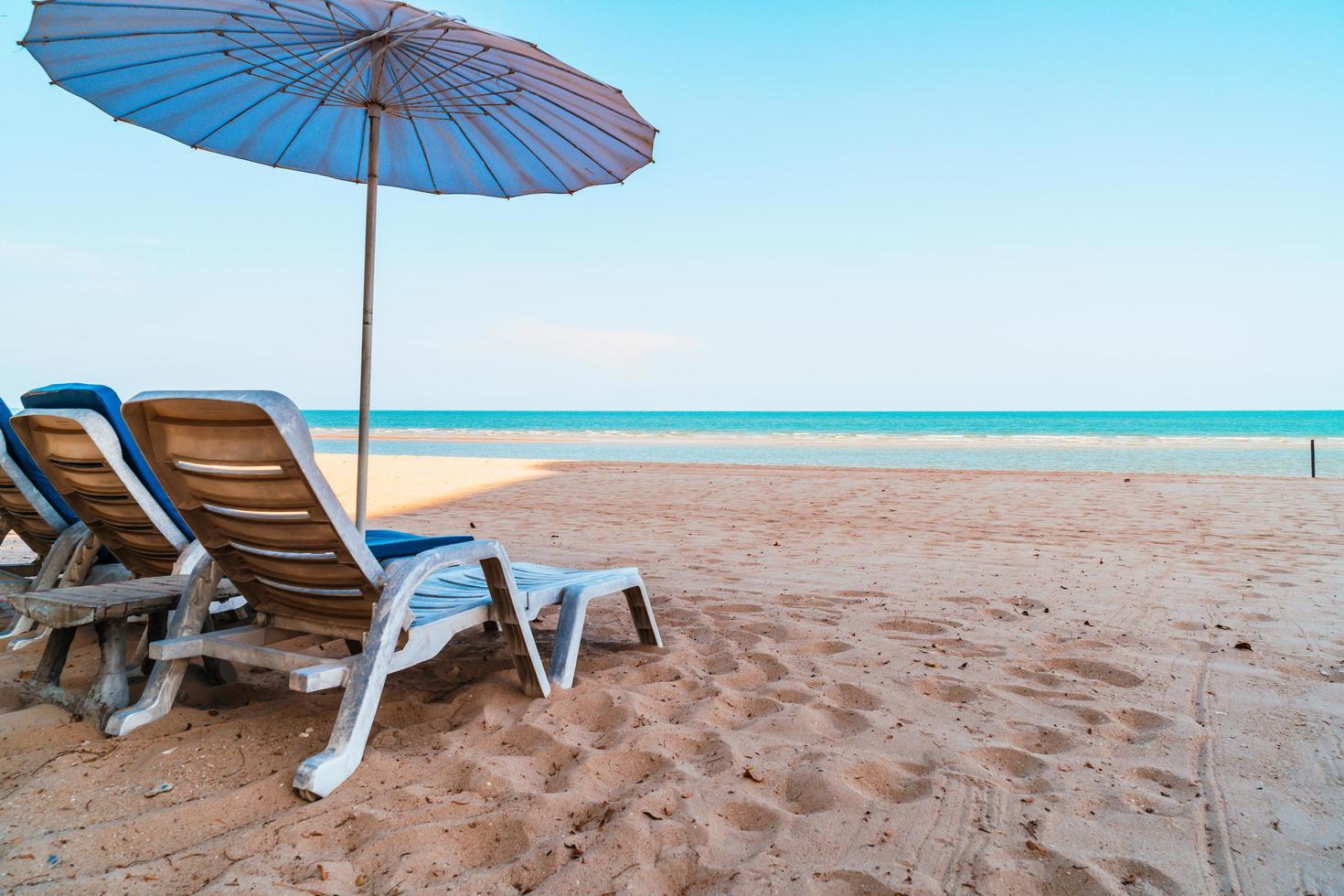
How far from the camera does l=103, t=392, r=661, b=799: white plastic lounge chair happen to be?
1848mm

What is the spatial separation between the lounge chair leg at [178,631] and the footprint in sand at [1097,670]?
3.23m

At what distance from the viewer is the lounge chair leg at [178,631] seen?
7.62ft

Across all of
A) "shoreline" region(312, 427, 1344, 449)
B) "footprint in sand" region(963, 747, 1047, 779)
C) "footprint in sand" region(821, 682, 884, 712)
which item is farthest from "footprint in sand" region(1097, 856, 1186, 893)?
"shoreline" region(312, 427, 1344, 449)

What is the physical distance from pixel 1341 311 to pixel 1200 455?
31.5 metres

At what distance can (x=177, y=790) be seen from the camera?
193 cm

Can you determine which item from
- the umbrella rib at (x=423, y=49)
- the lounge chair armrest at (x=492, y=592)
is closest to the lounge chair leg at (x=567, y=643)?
the lounge chair armrest at (x=492, y=592)

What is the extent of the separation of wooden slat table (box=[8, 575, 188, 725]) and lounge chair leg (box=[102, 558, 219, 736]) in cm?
7

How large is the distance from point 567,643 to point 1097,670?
7.15 feet

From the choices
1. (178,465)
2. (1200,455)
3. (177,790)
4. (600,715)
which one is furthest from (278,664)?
(1200,455)

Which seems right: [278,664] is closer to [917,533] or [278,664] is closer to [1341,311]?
[917,533]

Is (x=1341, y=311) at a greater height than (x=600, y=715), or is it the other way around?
(x=1341, y=311)

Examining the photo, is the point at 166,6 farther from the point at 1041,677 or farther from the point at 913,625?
the point at 1041,677

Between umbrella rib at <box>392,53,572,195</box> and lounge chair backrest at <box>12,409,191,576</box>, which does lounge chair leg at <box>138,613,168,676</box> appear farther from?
umbrella rib at <box>392,53,572,195</box>

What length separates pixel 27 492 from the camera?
311 cm
